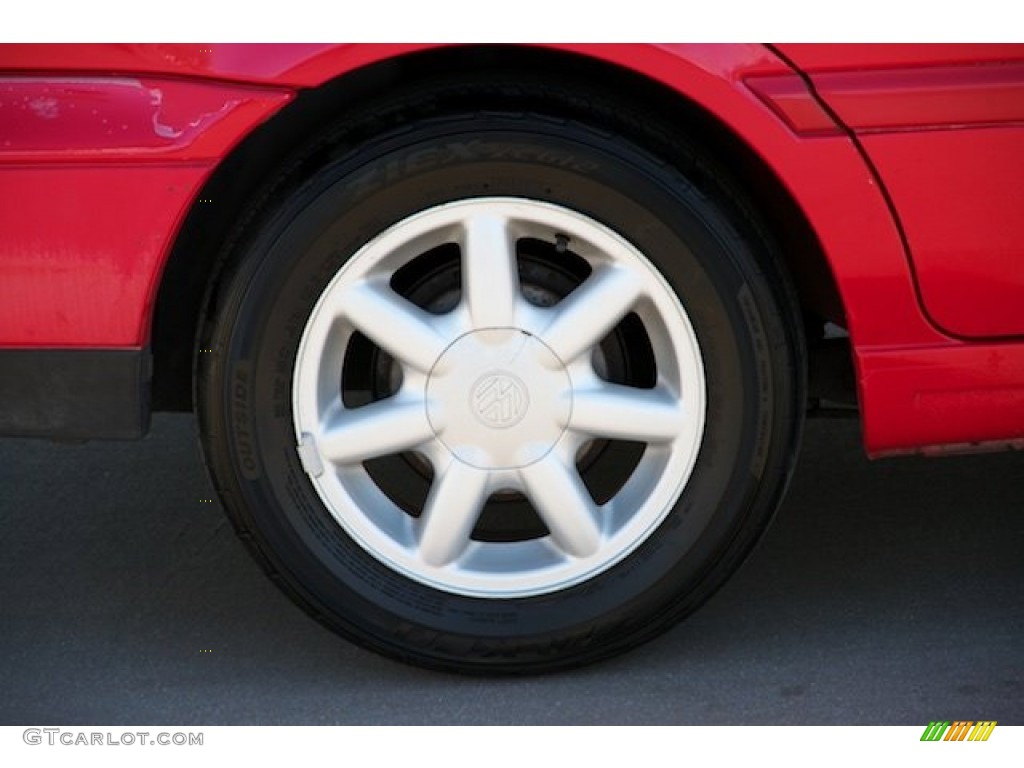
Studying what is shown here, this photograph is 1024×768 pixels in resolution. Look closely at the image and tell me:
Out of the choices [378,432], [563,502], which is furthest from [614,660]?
[378,432]

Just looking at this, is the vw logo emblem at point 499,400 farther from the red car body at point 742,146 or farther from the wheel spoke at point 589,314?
the red car body at point 742,146

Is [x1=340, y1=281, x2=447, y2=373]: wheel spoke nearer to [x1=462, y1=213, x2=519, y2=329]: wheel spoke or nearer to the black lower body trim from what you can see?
[x1=462, y1=213, x2=519, y2=329]: wheel spoke

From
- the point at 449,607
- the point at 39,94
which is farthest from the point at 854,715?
the point at 39,94

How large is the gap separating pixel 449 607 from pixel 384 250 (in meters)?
0.57

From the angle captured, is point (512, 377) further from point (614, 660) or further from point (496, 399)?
point (614, 660)

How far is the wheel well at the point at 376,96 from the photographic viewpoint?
113 inches

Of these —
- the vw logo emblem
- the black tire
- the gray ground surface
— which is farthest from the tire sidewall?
the vw logo emblem

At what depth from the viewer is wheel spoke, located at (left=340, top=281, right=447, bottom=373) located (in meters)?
2.90

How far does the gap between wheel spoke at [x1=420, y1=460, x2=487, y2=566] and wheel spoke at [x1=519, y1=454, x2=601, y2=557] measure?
8 cm

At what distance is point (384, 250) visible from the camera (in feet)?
9.43

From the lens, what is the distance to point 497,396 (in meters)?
2.92

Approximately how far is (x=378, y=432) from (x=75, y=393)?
1.52 feet

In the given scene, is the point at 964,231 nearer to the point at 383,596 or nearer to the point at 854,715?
the point at 854,715

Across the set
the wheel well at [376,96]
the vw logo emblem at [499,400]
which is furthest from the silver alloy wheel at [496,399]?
the wheel well at [376,96]
